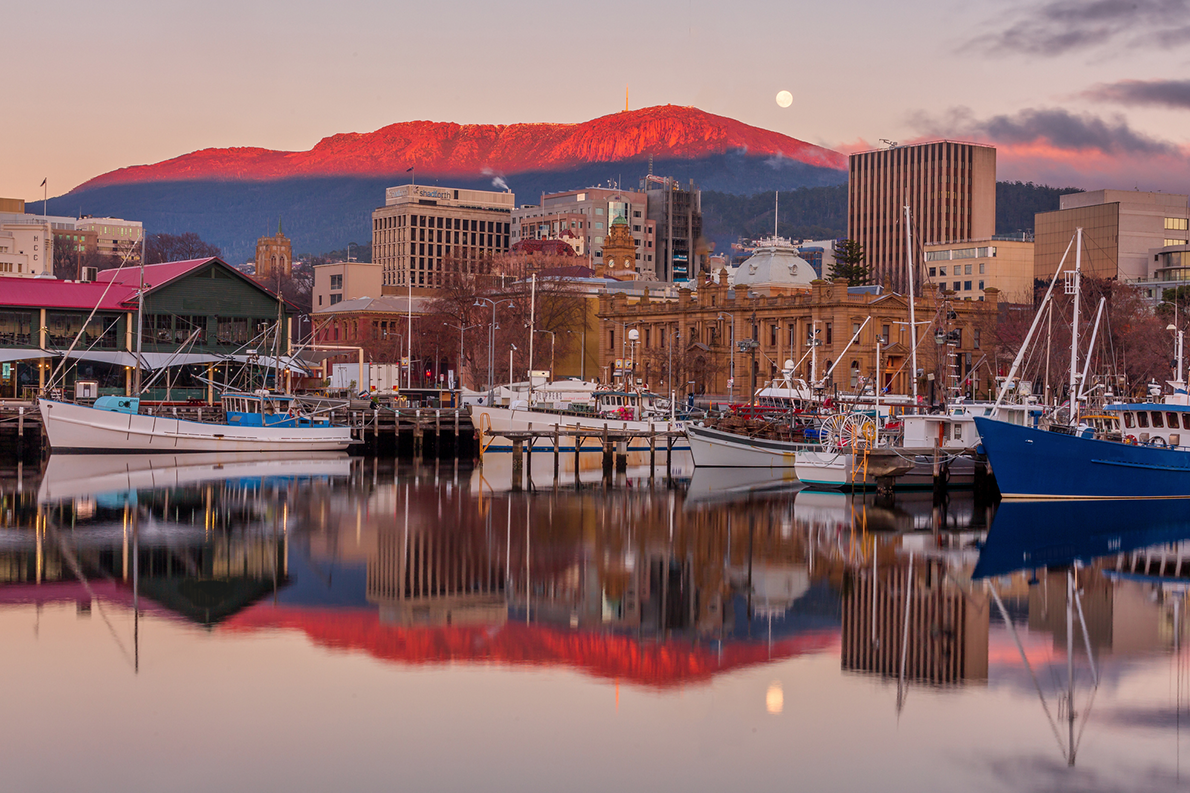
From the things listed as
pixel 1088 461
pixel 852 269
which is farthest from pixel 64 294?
pixel 852 269

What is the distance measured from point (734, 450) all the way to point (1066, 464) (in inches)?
695

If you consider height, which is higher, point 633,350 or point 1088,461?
point 633,350

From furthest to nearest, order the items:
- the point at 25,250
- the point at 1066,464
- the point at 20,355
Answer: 1. the point at 25,250
2. the point at 20,355
3. the point at 1066,464

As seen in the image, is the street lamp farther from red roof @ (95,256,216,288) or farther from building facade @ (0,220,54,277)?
building facade @ (0,220,54,277)

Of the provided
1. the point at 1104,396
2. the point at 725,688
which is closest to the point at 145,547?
the point at 725,688

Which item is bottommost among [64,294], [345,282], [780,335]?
[780,335]

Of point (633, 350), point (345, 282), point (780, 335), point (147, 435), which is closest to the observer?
point (147, 435)

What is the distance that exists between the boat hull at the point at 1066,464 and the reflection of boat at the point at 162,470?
29563mm

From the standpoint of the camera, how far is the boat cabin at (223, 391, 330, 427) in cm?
8012

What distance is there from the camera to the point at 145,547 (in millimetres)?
38719

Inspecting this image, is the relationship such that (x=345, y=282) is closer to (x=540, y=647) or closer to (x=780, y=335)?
(x=780, y=335)

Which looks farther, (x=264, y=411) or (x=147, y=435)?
(x=264, y=411)

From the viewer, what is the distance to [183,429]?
7662 cm

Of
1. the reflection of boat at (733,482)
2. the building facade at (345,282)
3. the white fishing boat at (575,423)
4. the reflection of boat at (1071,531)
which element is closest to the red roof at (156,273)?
the white fishing boat at (575,423)
